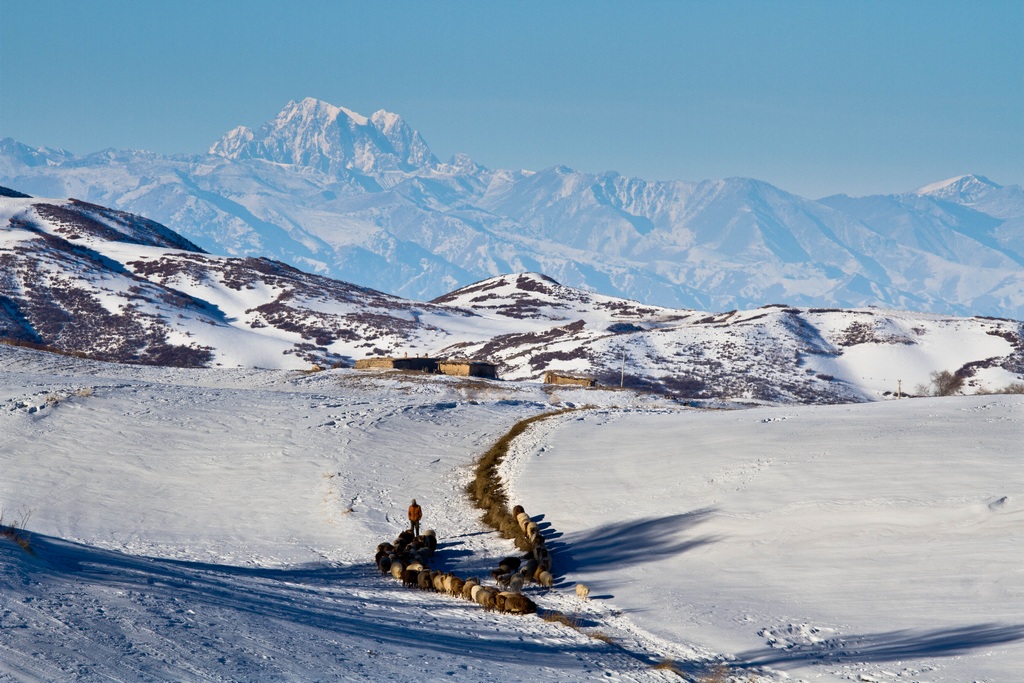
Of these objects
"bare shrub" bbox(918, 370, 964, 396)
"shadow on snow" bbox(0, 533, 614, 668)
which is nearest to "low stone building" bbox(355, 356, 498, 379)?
"shadow on snow" bbox(0, 533, 614, 668)

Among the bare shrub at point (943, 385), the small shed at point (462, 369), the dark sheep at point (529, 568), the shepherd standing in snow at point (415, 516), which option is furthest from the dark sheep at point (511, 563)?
the bare shrub at point (943, 385)

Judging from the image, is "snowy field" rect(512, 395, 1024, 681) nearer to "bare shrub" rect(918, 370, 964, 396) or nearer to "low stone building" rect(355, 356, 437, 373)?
"low stone building" rect(355, 356, 437, 373)

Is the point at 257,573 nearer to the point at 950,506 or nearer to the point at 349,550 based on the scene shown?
the point at 349,550

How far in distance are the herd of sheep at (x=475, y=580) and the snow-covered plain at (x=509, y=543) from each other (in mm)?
588

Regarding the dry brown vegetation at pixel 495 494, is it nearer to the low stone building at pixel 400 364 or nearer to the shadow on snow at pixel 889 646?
the shadow on snow at pixel 889 646

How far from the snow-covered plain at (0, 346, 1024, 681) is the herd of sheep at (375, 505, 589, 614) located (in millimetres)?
588

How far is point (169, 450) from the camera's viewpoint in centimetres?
4684

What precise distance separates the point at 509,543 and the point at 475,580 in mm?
5613

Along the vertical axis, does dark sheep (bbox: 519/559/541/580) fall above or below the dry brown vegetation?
below

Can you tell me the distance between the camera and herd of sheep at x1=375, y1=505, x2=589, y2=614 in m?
26.8

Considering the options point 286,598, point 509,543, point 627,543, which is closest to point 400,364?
point 509,543

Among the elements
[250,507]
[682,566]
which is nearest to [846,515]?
[682,566]

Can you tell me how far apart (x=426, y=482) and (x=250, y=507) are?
7622 mm

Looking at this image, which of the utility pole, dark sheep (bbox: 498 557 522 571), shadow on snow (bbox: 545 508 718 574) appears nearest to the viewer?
dark sheep (bbox: 498 557 522 571)
